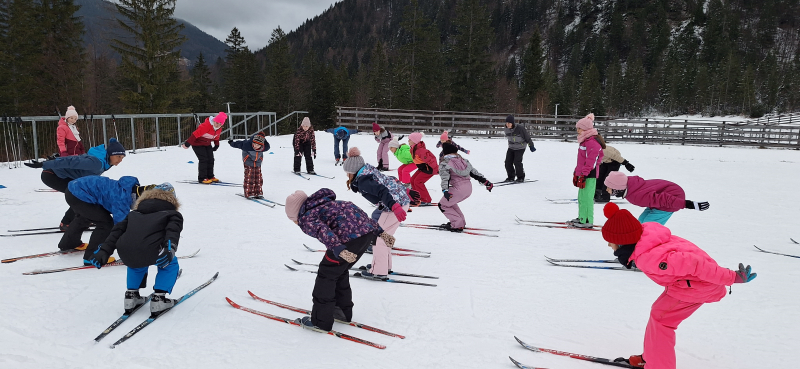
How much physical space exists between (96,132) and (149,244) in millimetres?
12779

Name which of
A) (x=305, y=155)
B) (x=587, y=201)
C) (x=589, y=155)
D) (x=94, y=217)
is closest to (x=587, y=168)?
(x=589, y=155)

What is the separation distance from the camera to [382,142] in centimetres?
1255

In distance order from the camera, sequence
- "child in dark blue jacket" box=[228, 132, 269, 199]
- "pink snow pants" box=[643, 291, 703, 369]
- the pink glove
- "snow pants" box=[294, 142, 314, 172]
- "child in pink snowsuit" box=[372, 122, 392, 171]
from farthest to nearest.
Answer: "child in pink snowsuit" box=[372, 122, 392, 171], "snow pants" box=[294, 142, 314, 172], "child in dark blue jacket" box=[228, 132, 269, 199], the pink glove, "pink snow pants" box=[643, 291, 703, 369]

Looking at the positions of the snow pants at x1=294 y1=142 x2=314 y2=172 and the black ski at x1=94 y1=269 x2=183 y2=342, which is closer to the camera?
the black ski at x1=94 y1=269 x2=183 y2=342

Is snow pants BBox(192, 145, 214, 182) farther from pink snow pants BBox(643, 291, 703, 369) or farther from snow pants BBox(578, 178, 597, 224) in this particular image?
pink snow pants BBox(643, 291, 703, 369)

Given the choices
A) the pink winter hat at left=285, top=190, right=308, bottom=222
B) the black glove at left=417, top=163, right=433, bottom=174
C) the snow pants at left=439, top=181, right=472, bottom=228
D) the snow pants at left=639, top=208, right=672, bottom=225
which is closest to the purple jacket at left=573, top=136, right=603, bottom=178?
the snow pants at left=639, top=208, right=672, bottom=225

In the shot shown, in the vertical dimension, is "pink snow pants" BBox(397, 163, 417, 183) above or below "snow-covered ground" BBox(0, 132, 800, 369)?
above

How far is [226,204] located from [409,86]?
31.8m

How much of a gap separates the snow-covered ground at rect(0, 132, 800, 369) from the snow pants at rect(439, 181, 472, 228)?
0.31 metres

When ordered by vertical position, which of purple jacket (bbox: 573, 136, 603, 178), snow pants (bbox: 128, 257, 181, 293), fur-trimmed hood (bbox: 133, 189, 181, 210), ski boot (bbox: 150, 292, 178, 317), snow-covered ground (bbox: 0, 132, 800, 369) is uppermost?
purple jacket (bbox: 573, 136, 603, 178)

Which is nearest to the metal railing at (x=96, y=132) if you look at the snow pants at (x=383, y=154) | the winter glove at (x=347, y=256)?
the snow pants at (x=383, y=154)

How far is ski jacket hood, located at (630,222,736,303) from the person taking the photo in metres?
2.56

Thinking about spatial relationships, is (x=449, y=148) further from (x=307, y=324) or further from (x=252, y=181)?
(x=252, y=181)

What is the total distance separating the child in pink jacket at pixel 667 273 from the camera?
101 inches
